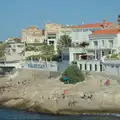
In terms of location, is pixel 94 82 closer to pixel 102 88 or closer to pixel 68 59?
pixel 102 88

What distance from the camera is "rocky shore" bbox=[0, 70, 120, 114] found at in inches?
1657

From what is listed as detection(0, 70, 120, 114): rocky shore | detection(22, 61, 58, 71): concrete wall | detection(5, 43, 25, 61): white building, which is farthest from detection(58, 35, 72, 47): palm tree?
detection(0, 70, 120, 114): rocky shore

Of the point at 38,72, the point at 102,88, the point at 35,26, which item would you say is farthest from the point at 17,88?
the point at 35,26

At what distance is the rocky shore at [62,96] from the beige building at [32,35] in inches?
1509

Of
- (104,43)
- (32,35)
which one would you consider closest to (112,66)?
(104,43)

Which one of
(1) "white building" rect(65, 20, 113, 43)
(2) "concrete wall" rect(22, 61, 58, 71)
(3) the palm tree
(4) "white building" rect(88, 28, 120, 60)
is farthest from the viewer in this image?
(3) the palm tree

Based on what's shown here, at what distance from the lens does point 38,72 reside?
61344 mm

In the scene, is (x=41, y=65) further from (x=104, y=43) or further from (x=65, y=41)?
(x=65, y=41)

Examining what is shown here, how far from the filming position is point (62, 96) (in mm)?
45094

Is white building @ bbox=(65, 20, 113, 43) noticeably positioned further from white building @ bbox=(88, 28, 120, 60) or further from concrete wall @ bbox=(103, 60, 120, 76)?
concrete wall @ bbox=(103, 60, 120, 76)

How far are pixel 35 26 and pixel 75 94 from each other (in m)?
62.8

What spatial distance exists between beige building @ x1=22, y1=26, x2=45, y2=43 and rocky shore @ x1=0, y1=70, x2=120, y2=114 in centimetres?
3833

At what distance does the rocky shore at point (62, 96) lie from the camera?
138 feet

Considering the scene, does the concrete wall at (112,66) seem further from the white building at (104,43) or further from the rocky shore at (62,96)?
the white building at (104,43)
